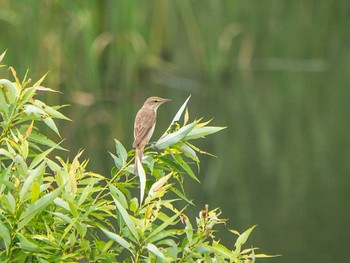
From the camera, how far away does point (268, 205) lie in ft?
33.5

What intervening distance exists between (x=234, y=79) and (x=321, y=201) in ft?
21.5

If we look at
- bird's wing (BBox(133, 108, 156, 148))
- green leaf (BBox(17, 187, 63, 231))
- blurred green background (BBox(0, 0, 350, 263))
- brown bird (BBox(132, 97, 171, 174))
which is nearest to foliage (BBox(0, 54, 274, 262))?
green leaf (BBox(17, 187, 63, 231))

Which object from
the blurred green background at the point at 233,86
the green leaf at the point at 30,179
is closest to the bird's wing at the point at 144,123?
the green leaf at the point at 30,179

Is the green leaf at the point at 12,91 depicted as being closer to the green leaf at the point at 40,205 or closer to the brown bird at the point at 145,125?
the green leaf at the point at 40,205

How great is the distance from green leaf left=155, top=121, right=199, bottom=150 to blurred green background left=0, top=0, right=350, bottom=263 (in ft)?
16.8

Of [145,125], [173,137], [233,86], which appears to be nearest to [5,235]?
[173,137]

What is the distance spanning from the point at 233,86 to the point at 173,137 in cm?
1306

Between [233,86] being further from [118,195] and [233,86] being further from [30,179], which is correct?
[30,179]

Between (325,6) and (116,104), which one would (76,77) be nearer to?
(116,104)

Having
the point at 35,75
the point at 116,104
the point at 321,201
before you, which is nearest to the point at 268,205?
the point at 321,201

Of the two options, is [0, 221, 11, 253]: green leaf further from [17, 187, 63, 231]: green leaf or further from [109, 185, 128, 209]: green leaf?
[109, 185, 128, 209]: green leaf

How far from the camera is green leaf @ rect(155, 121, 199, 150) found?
320 cm

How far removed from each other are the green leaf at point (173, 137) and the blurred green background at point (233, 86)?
5130 mm

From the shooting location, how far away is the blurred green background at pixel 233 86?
400 inches
